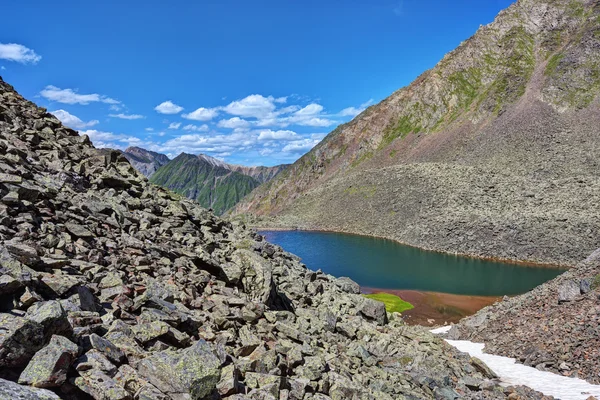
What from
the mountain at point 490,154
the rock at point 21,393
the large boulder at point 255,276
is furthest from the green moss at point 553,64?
the rock at point 21,393

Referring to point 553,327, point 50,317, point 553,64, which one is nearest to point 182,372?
point 50,317

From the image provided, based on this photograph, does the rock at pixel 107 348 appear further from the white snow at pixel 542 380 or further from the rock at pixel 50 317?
the white snow at pixel 542 380

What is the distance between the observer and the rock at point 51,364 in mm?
6949

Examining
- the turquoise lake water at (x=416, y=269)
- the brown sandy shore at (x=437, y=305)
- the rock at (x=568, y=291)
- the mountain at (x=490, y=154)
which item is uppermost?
the mountain at (x=490, y=154)

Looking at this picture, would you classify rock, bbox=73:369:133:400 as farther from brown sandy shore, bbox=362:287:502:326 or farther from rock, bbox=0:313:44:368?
brown sandy shore, bbox=362:287:502:326

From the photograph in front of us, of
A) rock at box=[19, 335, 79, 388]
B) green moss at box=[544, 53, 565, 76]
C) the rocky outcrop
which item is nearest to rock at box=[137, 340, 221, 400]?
the rocky outcrop

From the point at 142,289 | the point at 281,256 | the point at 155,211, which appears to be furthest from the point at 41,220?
the point at 281,256

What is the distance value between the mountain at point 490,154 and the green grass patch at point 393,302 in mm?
35098

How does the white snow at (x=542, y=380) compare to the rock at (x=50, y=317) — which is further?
the white snow at (x=542, y=380)

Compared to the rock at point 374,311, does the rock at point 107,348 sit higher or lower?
higher

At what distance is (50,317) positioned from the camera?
310 inches

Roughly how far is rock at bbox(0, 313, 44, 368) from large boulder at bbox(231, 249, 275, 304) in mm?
9603

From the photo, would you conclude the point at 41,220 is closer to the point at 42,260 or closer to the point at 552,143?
the point at 42,260

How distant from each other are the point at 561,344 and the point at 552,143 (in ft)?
330
